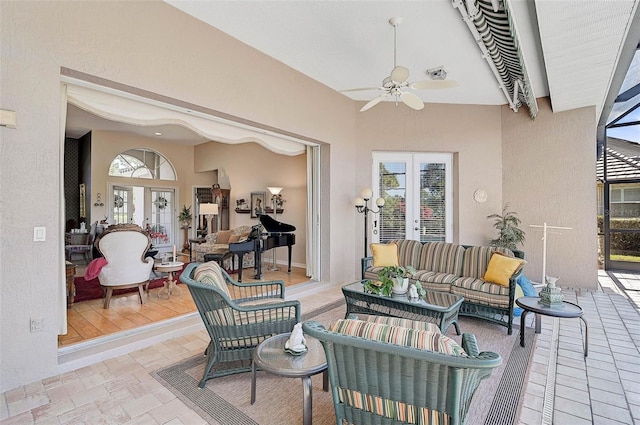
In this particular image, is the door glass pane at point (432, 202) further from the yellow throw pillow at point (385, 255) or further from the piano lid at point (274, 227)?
the piano lid at point (274, 227)

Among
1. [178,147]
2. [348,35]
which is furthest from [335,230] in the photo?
[178,147]

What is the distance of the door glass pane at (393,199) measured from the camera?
20.5 ft

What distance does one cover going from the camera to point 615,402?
222 cm

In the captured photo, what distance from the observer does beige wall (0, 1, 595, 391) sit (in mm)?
2396

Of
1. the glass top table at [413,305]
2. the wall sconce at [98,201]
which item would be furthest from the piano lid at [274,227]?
the wall sconce at [98,201]

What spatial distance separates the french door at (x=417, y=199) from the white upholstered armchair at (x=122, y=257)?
4153mm

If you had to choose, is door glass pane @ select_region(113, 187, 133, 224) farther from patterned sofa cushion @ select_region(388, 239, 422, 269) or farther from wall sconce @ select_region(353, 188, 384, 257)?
patterned sofa cushion @ select_region(388, 239, 422, 269)

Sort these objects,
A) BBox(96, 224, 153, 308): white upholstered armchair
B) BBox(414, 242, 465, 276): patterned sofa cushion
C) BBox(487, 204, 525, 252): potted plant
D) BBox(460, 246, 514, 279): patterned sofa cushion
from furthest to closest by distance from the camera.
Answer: BBox(487, 204, 525, 252): potted plant → BBox(414, 242, 465, 276): patterned sofa cushion → BBox(460, 246, 514, 279): patterned sofa cushion → BBox(96, 224, 153, 308): white upholstered armchair

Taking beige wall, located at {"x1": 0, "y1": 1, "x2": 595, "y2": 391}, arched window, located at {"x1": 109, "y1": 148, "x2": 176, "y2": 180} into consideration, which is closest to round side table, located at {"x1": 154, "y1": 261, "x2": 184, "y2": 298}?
beige wall, located at {"x1": 0, "y1": 1, "x2": 595, "y2": 391}

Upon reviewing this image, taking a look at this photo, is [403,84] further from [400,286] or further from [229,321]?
[229,321]

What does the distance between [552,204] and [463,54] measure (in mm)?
3446

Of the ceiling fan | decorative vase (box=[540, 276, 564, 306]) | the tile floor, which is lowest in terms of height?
the tile floor

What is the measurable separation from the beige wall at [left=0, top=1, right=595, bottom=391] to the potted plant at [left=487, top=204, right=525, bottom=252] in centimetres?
19

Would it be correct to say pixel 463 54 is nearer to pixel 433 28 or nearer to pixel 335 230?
pixel 433 28
